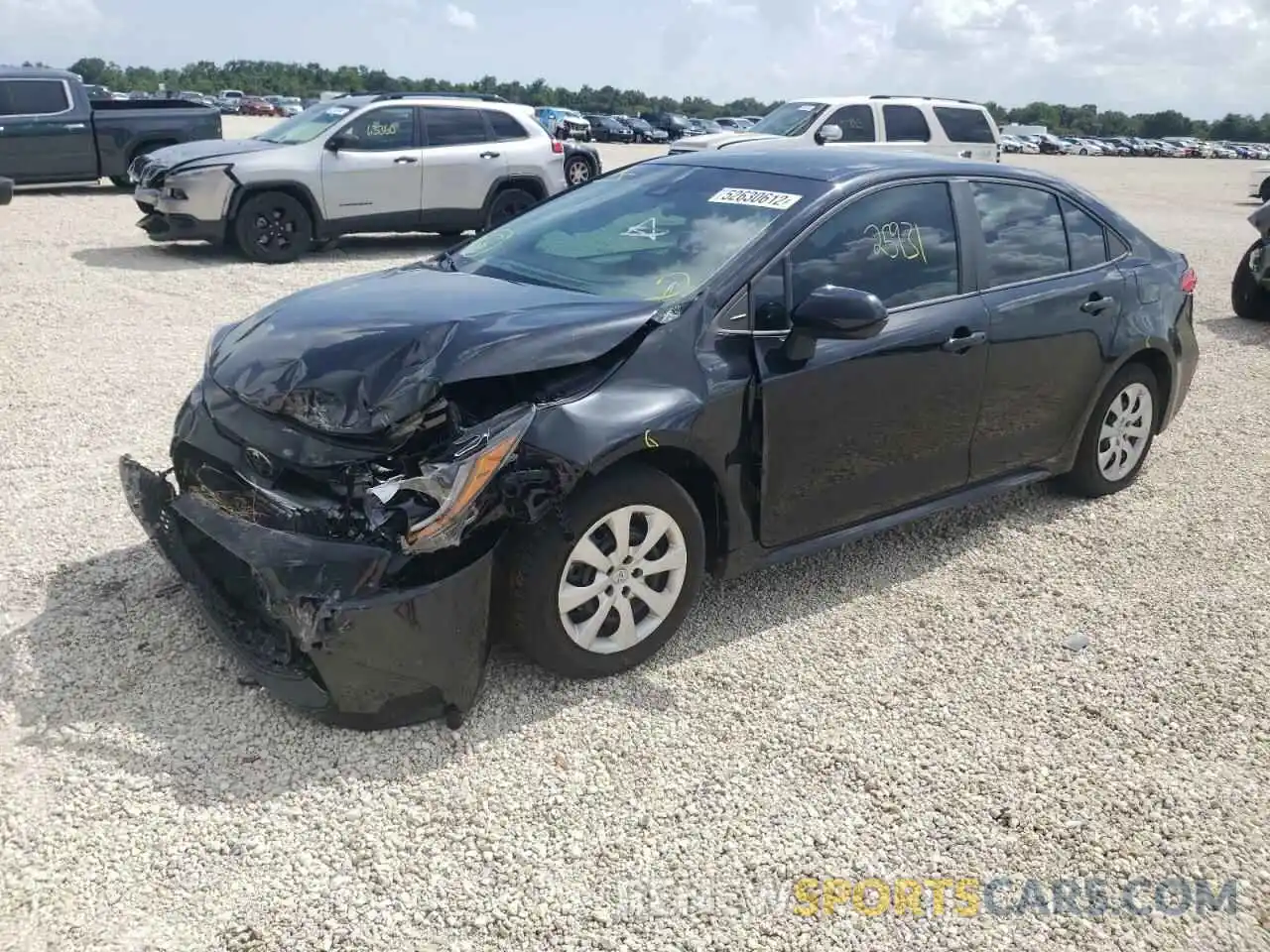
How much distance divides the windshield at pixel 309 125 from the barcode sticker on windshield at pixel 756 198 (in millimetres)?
8313

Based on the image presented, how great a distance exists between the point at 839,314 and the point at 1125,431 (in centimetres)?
256

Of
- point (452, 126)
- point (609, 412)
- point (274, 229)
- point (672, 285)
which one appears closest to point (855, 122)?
point (452, 126)

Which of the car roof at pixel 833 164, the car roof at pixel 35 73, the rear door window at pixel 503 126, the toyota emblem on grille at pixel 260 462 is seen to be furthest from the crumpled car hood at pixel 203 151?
the toyota emblem on grille at pixel 260 462

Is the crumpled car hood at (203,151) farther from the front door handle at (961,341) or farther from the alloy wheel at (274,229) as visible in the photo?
the front door handle at (961,341)

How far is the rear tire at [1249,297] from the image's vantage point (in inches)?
399

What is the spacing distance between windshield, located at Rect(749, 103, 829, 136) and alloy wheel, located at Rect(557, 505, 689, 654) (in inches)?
478

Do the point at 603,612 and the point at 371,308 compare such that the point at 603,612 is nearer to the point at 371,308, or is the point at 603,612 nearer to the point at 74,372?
the point at 371,308

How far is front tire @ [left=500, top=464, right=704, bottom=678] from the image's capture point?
10.8 ft

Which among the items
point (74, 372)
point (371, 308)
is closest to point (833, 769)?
point (371, 308)

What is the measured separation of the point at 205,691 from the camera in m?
3.45

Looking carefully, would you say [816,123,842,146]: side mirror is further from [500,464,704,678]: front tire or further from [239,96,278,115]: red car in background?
[239,96,278,115]: red car in background

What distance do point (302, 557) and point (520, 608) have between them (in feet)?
2.20

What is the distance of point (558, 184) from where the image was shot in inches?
494

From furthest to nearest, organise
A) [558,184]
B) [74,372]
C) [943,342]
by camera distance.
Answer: [558,184] → [74,372] → [943,342]
